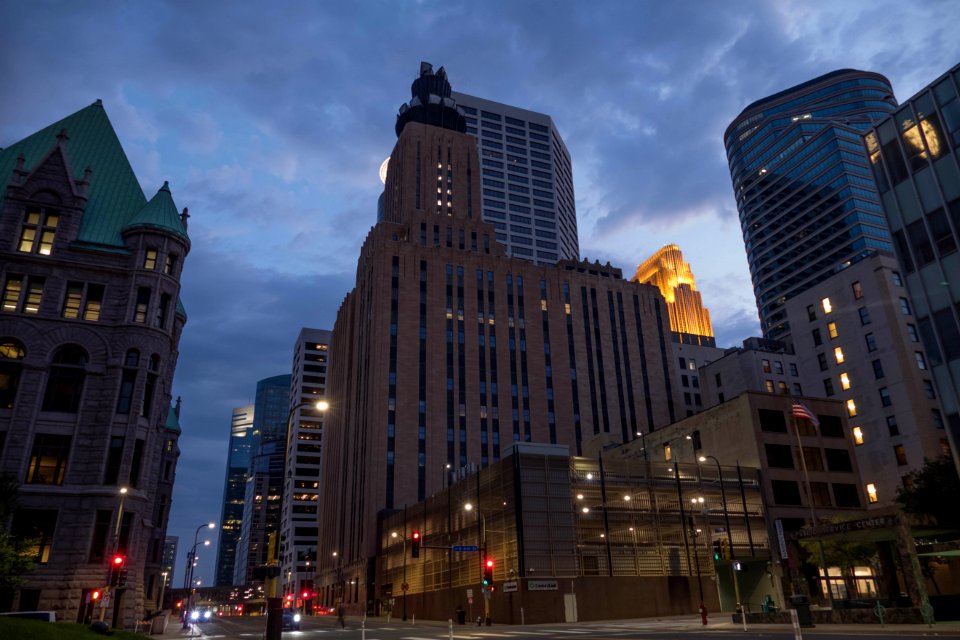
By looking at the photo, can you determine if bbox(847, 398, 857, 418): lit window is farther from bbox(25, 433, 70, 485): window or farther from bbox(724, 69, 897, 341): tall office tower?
bbox(724, 69, 897, 341): tall office tower

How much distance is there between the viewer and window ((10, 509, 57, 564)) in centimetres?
4056

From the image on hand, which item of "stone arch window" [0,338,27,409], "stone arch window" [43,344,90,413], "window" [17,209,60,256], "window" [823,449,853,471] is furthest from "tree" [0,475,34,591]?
"window" [823,449,853,471]

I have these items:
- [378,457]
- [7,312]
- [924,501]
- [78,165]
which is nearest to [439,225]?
[378,457]

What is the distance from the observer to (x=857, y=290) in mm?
80375

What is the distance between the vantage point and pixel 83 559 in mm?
40594

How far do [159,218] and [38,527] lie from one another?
76.4 ft

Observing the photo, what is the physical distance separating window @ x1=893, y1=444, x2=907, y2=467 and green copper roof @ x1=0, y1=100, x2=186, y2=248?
7518 cm

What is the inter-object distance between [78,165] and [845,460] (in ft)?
264

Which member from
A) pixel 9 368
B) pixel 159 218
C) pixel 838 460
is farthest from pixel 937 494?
pixel 9 368

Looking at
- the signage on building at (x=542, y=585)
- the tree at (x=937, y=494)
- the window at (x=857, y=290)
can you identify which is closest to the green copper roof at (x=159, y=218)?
the signage on building at (x=542, y=585)

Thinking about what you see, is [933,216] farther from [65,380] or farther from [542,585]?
[65,380]

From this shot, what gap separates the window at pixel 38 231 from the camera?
157 feet

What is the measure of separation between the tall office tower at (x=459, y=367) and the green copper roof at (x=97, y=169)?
52509 millimetres

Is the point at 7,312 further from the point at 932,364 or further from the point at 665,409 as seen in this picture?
the point at 665,409
